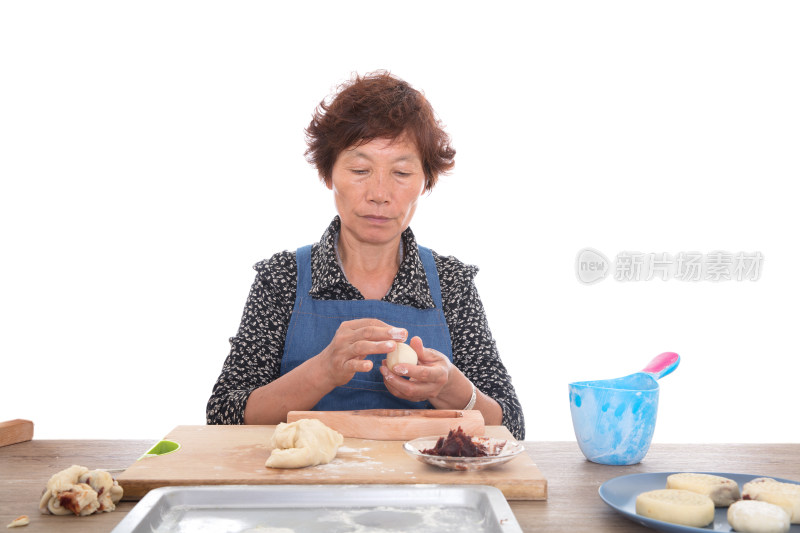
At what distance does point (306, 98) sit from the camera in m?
3.72

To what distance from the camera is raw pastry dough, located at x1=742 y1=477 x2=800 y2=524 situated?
1.07 m

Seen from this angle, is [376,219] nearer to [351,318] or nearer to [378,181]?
[378,181]

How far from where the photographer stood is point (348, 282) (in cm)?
224

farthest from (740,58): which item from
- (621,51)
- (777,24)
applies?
(621,51)

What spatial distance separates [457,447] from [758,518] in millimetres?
508

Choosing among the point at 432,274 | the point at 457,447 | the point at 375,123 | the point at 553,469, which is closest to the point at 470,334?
the point at 432,274

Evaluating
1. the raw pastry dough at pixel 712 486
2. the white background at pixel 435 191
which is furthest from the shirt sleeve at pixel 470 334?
the white background at pixel 435 191

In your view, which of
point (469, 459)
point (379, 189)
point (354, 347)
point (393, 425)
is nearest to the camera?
point (469, 459)

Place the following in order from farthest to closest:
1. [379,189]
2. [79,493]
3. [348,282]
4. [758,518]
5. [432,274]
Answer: [432,274]
[348,282]
[379,189]
[79,493]
[758,518]

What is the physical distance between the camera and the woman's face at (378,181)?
82.7 inches

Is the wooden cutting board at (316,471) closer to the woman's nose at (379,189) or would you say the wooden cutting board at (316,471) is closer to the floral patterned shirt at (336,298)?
the floral patterned shirt at (336,298)

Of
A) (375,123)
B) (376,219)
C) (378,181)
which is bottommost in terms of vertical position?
(376,219)

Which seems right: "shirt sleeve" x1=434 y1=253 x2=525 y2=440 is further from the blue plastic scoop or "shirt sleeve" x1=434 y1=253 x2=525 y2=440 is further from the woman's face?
the blue plastic scoop

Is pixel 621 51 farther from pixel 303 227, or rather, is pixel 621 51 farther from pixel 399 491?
pixel 399 491
